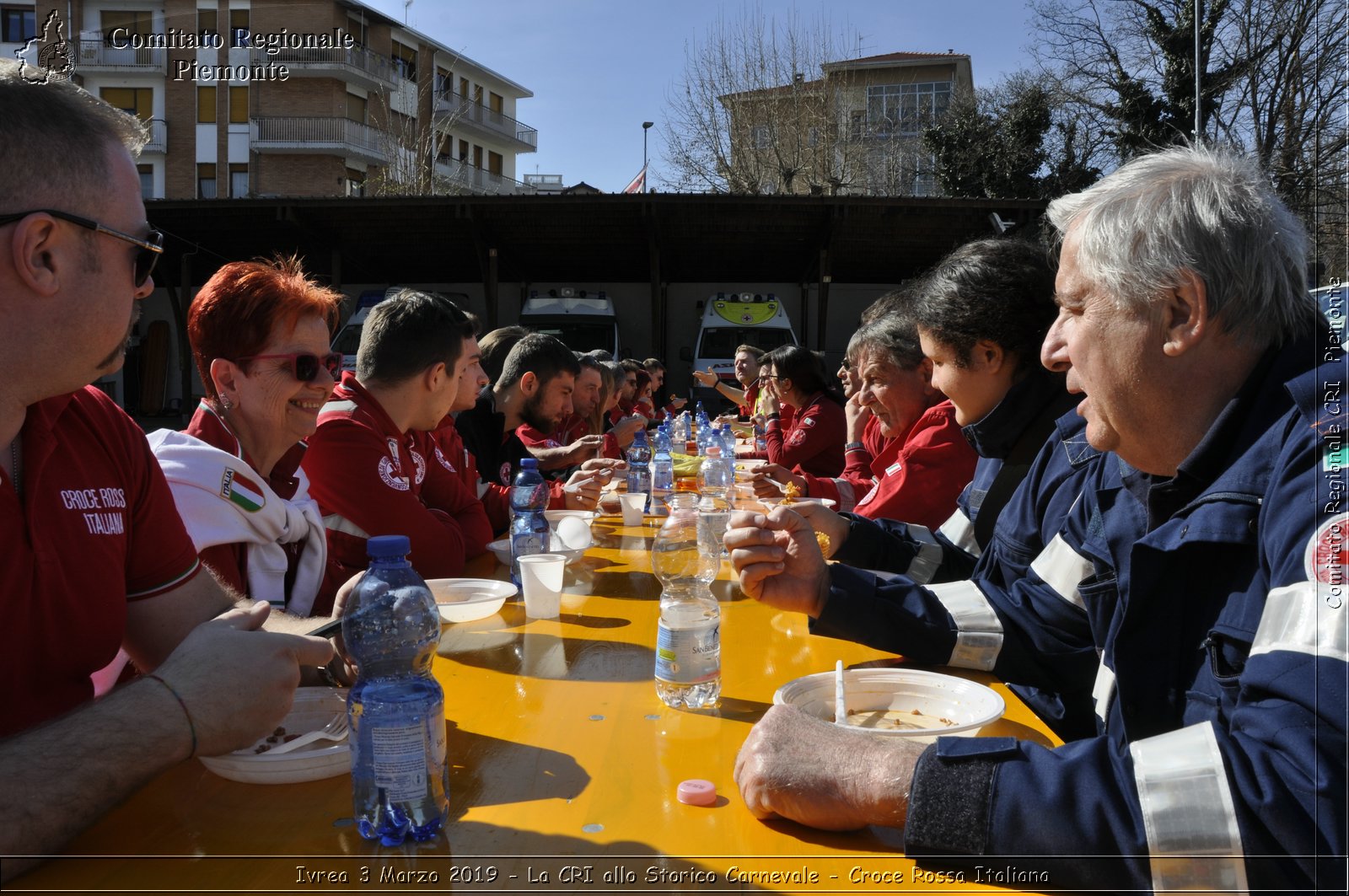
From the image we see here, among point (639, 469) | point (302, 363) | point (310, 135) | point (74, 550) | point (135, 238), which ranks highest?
point (310, 135)

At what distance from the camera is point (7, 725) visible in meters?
1.38

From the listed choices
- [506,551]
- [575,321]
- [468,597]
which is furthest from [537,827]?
[575,321]

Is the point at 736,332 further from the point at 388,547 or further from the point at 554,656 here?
the point at 388,547

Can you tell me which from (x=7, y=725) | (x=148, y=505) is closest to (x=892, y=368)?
(x=148, y=505)

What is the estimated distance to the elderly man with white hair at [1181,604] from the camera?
1007 millimetres

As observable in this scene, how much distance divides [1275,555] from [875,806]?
0.59m

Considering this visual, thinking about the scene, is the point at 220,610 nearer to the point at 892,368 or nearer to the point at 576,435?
the point at 892,368

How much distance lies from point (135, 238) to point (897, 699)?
157 centimetres

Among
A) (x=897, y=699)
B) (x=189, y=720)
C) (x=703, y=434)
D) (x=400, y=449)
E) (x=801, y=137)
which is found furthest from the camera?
(x=801, y=137)

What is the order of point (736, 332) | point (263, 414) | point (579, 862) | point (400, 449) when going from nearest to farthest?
point (579, 862) → point (263, 414) → point (400, 449) → point (736, 332)

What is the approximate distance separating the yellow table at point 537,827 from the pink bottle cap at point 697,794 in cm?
1

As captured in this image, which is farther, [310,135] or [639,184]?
[310,135]

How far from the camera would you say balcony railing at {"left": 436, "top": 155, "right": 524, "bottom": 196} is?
131 feet

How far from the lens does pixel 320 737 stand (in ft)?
4.71
